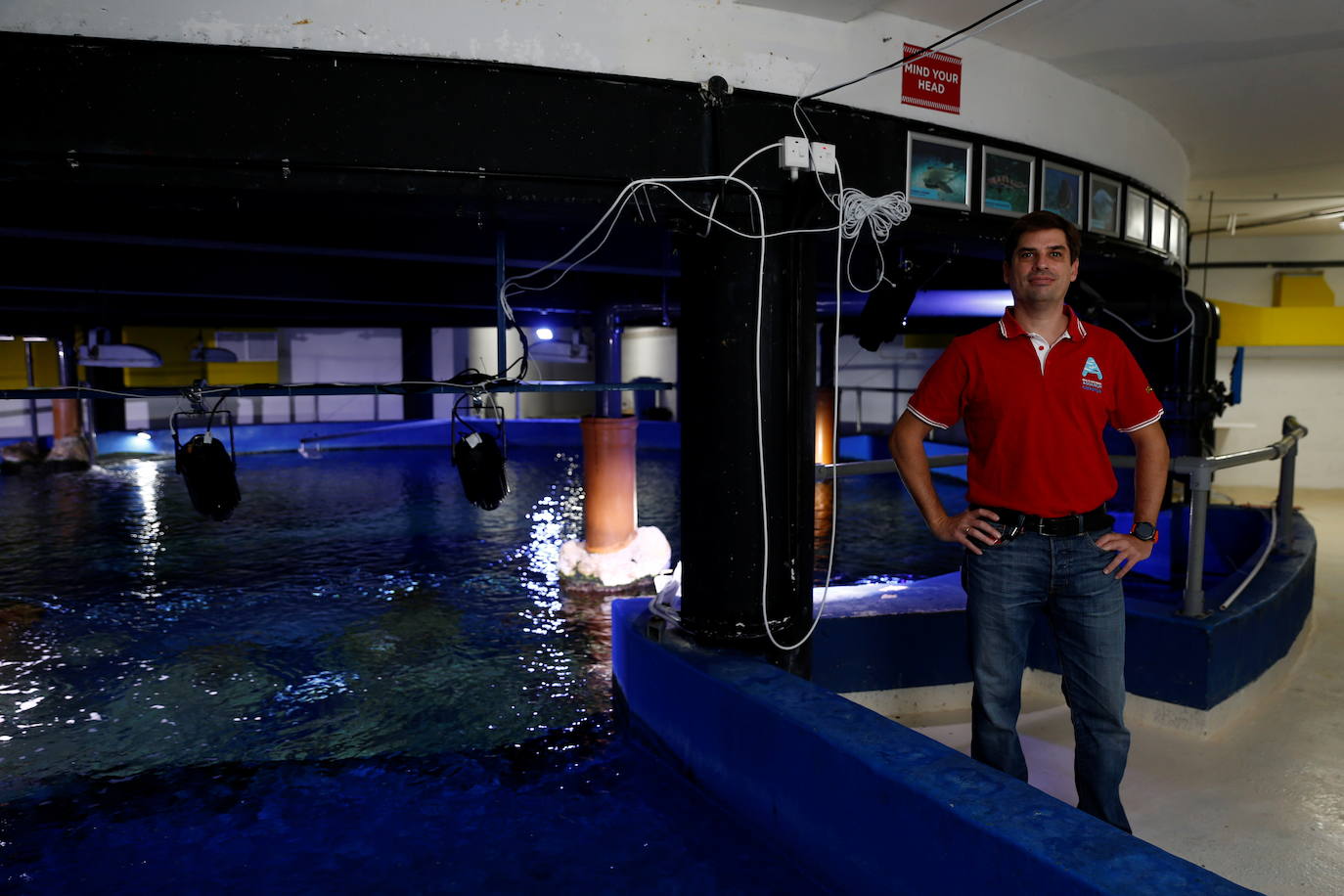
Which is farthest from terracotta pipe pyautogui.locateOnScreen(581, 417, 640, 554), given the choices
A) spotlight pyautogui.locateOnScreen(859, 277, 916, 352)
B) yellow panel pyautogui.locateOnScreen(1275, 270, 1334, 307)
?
yellow panel pyautogui.locateOnScreen(1275, 270, 1334, 307)

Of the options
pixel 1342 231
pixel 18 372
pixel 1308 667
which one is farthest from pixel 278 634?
pixel 18 372

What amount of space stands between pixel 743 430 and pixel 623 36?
5.19 feet

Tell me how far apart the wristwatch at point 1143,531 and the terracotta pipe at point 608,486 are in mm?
5415

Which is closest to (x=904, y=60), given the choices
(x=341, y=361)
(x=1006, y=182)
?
(x=1006, y=182)

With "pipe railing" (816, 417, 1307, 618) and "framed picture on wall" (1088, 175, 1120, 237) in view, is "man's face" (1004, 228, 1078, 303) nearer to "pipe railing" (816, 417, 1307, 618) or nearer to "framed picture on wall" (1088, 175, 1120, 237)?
"pipe railing" (816, 417, 1307, 618)

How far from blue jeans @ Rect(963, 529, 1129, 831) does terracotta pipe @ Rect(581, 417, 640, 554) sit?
5.27m

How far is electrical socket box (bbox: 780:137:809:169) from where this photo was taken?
334 centimetres

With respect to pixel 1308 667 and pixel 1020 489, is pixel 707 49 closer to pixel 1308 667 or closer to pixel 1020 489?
pixel 1020 489

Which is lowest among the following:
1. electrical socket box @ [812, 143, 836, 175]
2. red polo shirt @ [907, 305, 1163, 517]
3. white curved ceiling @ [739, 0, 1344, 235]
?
red polo shirt @ [907, 305, 1163, 517]

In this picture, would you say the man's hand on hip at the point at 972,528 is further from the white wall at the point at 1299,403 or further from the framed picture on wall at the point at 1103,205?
the white wall at the point at 1299,403

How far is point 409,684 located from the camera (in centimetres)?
473

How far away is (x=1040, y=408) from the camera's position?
2.45 meters

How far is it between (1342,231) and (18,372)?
24449mm

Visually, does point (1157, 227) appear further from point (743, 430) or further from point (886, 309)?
point (743, 430)
